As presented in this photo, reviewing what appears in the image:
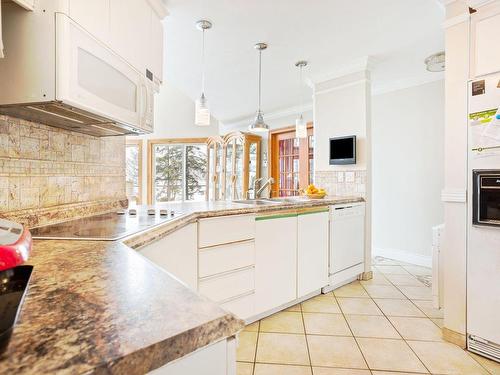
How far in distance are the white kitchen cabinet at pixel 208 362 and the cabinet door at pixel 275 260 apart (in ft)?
5.25

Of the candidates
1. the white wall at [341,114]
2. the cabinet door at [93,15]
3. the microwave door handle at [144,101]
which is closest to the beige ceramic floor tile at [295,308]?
the white wall at [341,114]

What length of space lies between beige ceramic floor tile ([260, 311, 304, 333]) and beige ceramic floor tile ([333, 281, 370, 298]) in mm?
659

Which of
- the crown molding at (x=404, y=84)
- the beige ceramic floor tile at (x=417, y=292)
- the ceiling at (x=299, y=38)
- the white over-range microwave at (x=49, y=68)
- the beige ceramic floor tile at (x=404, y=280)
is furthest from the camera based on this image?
the crown molding at (x=404, y=84)

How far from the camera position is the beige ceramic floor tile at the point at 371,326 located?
2.04 meters

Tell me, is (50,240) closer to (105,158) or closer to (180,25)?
Result: (105,158)

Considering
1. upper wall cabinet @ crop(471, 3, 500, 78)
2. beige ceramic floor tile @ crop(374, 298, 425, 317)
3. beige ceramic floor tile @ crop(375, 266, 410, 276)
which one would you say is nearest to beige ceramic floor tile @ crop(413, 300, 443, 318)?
beige ceramic floor tile @ crop(374, 298, 425, 317)

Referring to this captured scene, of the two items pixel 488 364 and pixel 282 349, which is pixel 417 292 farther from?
pixel 282 349

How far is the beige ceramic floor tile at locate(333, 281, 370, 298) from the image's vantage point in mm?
2762

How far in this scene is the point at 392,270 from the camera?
349 centimetres

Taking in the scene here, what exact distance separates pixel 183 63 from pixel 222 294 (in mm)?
2653

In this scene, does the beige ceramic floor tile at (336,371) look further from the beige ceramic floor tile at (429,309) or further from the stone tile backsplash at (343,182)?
the stone tile backsplash at (343,182)

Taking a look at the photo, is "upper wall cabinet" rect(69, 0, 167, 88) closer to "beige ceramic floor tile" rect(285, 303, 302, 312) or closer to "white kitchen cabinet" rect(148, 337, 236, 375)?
"white kitchen cabinet" rect(148, 337, 236, 375)

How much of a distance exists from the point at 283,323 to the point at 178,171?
4.72 meters

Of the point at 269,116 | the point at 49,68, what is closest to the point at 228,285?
the point at 49,68
